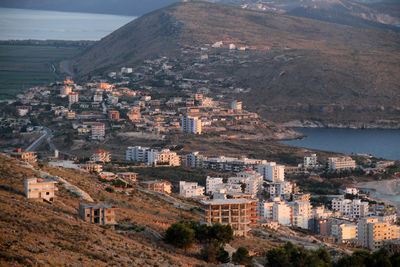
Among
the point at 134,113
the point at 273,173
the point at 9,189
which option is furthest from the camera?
the point at 134,113

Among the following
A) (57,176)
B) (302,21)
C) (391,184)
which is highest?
(302,21)

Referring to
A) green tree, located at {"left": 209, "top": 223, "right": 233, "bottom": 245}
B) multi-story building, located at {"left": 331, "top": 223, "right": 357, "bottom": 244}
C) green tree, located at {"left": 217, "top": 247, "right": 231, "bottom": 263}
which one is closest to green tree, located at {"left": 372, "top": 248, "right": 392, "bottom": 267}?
green tree, located at {"left": 209, "top": 223, "right": 233, "bottom": 245}

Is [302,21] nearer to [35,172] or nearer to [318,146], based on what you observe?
[318,146]

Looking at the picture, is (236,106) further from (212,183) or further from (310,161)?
(212,183)

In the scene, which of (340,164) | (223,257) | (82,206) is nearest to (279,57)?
(340,164)

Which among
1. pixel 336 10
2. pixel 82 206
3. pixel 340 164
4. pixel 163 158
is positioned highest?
pixel 336 10

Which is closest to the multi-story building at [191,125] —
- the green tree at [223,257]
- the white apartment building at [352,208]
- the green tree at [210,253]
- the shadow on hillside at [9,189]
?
the white apartment building at [352,208]

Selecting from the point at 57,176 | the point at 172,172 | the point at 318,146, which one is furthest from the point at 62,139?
the point at 57,176
